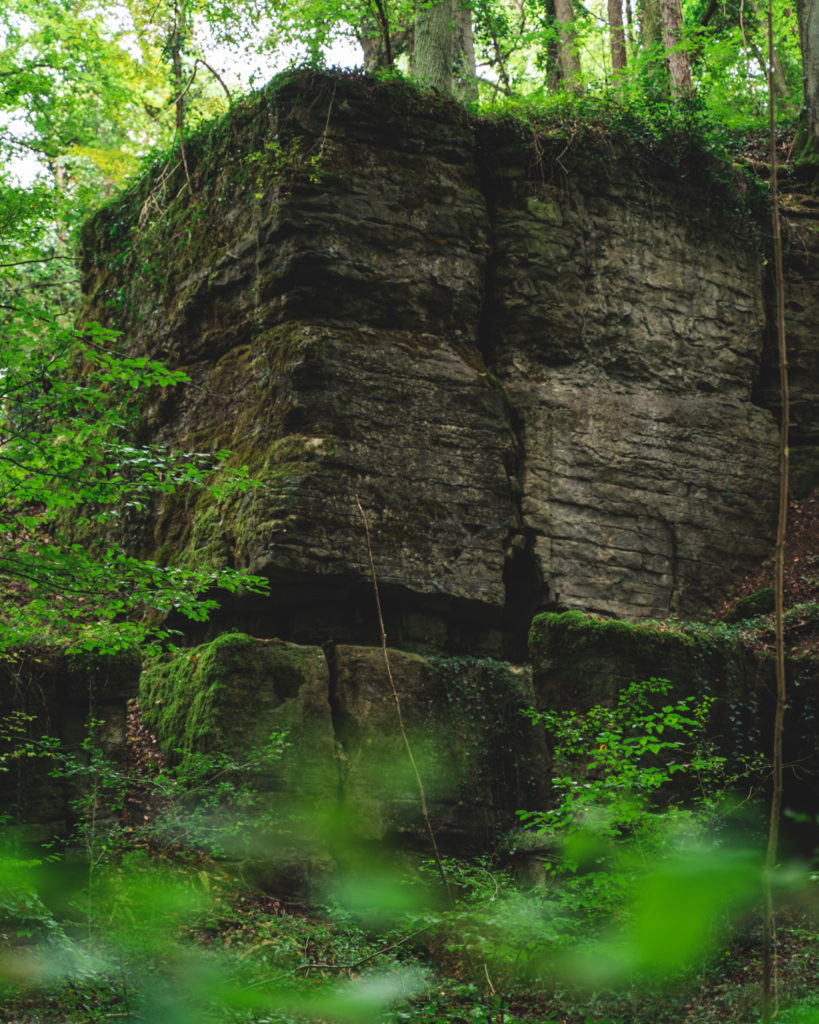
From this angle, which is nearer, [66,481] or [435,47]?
[66,481]

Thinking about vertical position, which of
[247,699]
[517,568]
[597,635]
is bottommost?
[247,699]

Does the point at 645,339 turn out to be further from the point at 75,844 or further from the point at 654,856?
the point at 75,844

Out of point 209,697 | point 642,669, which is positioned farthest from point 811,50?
point 209,697

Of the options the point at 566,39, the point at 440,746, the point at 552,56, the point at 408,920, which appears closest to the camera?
the point at 408,920

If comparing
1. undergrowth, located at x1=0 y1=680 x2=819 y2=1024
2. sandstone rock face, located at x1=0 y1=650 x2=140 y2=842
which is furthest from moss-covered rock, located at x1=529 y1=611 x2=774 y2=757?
sandstone rock face, located at x1=0 y1=650 x2=140 y2=842

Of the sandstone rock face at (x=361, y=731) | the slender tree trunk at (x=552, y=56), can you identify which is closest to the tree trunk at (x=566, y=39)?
the slender tree trunk at (x=552, y=56)

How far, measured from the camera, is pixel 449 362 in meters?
10.3

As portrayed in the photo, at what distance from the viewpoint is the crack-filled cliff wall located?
947cm

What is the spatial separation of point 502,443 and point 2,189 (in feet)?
24.0

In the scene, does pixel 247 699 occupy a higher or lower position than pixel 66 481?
lower

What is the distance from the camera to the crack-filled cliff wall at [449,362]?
947 centimetres

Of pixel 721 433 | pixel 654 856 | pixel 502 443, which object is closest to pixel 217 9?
pixel 502 443

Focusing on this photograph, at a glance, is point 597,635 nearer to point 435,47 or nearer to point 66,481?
point 66,481

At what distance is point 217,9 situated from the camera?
39.7ft
